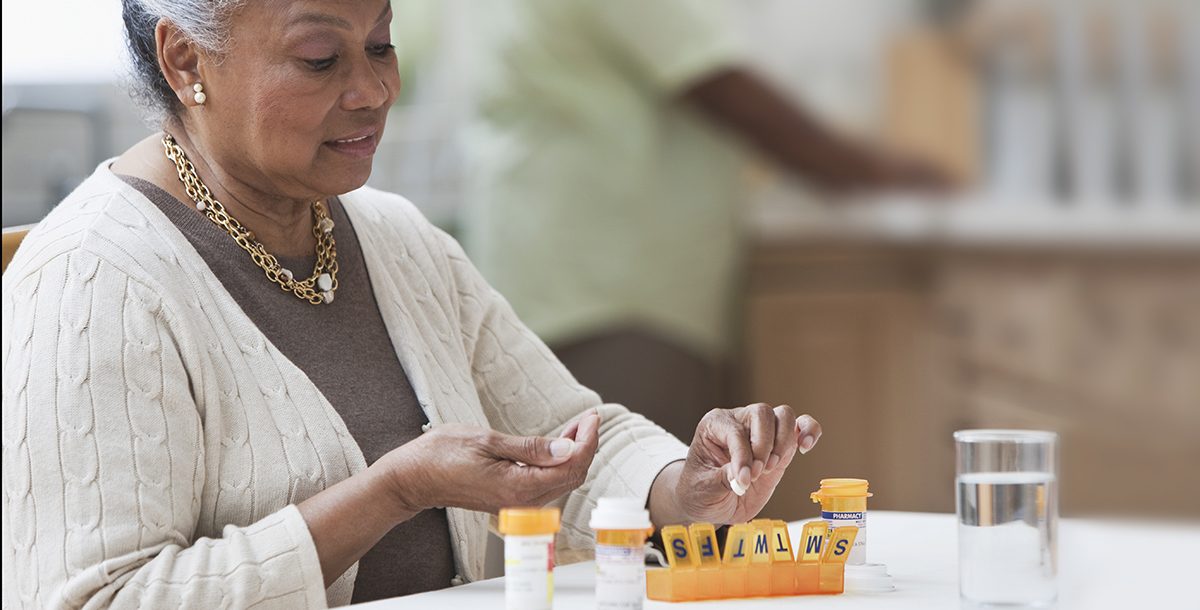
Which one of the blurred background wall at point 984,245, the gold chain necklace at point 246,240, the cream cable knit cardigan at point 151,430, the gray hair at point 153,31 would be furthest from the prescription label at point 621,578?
the blurred background wall at point 984,245

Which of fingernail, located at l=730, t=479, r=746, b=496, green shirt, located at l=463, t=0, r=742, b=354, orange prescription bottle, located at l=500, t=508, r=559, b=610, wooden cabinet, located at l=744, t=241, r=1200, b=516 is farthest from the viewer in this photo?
green shirt, located at l=463, t=0, r=742, b=354

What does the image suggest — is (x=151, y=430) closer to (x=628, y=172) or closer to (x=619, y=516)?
(x=619, y=516)

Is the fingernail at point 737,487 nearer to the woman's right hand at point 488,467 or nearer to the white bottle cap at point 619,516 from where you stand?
the woman's right hand at point 488,467

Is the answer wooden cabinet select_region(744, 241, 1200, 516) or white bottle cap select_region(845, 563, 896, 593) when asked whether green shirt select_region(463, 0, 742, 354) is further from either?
white bottle cap select_region(845, 563, 896, 593)

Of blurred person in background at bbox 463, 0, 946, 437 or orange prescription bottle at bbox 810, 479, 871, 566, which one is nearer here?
orange prescription bottle at bbox 810, 479, 871, 566

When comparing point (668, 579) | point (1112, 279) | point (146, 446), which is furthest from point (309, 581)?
point (1112, 279)

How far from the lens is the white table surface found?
1.27m

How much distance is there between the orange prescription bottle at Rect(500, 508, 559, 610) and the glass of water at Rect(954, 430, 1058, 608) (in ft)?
1.03

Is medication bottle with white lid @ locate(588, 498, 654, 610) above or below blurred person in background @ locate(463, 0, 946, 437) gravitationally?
below

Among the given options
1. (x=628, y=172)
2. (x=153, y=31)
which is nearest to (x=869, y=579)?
(x=153, y=31)

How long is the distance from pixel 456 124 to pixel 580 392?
1804 millimetres

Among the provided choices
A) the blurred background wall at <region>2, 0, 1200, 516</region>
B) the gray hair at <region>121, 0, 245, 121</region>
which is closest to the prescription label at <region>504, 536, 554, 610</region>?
the gray hair at <region>121, 0, 245, 121</region>

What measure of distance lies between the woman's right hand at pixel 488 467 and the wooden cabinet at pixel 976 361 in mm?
1108

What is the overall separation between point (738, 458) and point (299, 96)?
562 mm
